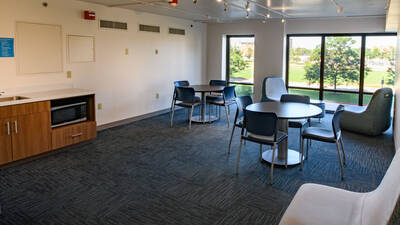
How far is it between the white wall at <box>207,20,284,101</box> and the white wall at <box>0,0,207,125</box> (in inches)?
15.5

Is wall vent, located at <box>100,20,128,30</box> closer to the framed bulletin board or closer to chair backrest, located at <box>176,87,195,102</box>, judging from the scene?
the framed bulletin board

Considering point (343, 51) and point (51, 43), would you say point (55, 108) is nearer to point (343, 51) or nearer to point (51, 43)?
point (51, 43)

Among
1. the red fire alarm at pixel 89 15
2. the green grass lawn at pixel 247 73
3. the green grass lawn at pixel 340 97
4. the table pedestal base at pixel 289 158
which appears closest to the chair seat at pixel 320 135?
the table pedestal base at pixel 289 158

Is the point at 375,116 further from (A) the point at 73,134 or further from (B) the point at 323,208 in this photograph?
(A) the point at 73,134

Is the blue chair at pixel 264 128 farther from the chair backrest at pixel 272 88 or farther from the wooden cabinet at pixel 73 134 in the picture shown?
the chair backrest at pixel 272 88

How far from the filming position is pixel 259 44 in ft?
30.5

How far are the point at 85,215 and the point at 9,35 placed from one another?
10.8 ft

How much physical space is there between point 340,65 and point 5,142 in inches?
299

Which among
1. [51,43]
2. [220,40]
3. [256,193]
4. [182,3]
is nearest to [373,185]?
[256,193]

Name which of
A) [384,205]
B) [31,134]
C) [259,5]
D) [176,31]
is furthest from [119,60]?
[384,205]

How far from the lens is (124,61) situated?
7.29 metres

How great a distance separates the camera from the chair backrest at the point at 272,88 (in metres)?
8.34

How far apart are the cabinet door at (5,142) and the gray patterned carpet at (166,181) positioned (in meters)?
0.18

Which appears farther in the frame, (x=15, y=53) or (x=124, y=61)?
(x=124, y=61)
